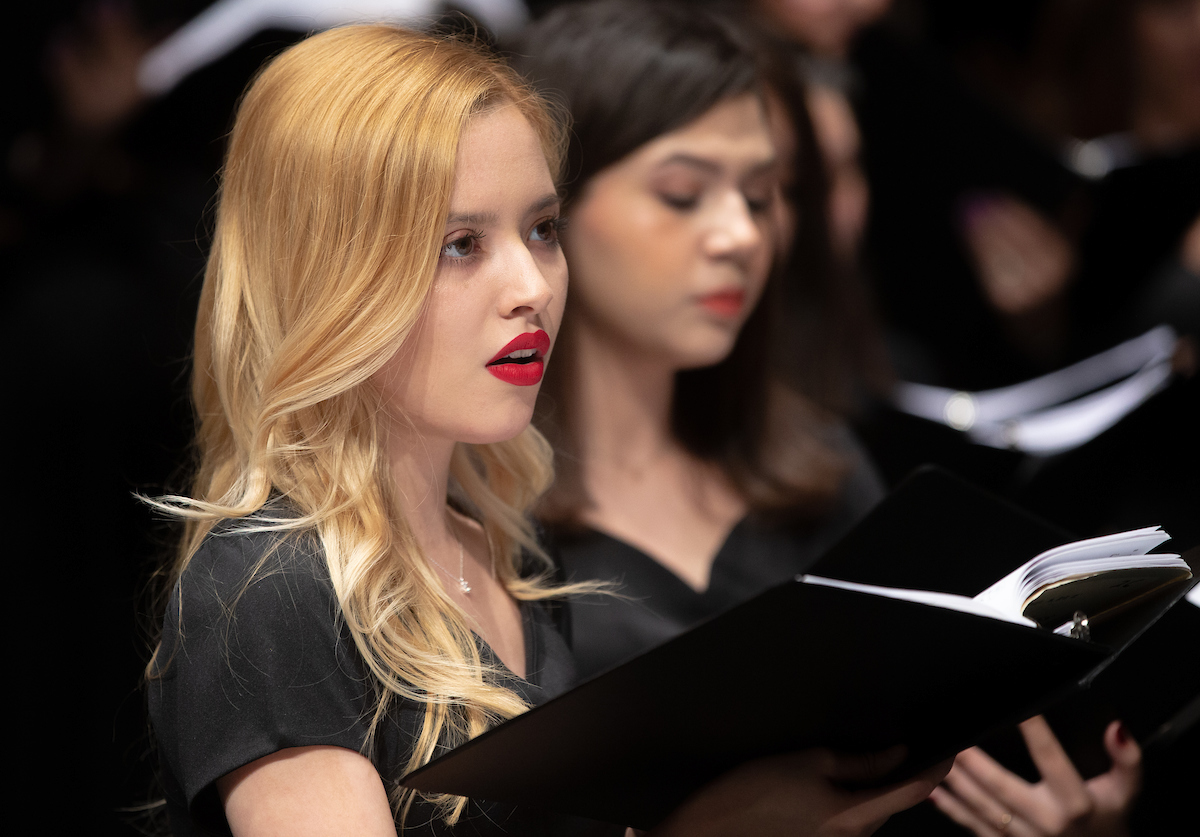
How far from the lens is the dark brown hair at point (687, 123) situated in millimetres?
1518

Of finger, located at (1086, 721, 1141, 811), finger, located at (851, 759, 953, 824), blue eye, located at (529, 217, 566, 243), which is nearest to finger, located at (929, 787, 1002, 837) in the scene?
finger, located at (1086, 721, 1141, 811)

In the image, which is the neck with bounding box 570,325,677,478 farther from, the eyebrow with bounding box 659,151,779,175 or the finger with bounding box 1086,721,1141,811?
the finger with bounding box 1086,721,1141,811

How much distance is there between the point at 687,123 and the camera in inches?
59.3

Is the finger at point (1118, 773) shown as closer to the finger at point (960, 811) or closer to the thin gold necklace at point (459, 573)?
the finger at point (960, 811)

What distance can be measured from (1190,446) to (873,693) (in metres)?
0.95

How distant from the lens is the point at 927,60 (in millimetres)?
2523

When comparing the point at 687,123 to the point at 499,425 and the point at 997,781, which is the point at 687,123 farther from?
the point at 997,781

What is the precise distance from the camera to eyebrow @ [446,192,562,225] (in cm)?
98

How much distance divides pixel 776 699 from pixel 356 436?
1.39 ft

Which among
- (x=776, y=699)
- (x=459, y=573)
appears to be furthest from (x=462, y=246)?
(x=776, y=699)

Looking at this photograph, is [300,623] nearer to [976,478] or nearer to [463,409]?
[463,409]

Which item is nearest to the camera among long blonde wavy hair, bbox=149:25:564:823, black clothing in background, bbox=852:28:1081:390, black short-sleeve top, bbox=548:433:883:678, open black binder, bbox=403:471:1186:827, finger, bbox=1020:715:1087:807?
open black binder, bbox=403:471:1186:827

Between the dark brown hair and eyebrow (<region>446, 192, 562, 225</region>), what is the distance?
0.37 metres

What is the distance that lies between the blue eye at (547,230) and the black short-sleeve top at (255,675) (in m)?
0.33
